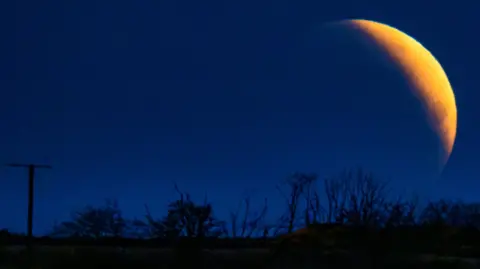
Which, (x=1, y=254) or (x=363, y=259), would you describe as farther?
(x=1, y=254)

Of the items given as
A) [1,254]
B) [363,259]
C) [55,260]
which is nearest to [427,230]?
[363,259]

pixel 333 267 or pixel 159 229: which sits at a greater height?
pixel 159 229

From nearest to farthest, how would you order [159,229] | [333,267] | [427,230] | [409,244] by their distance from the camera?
[333,267], [409,244], [427,230], [159,229]

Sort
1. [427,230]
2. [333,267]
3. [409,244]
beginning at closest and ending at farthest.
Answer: [333,267] → [409,244] → [427,230]

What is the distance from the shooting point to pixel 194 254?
14.2 meters

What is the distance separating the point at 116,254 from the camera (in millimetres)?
14156

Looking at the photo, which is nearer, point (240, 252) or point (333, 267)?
point (333, 267)

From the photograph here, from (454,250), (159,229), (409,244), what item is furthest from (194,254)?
(159,229)

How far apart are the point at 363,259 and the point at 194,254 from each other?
332cm

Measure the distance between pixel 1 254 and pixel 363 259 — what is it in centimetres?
779

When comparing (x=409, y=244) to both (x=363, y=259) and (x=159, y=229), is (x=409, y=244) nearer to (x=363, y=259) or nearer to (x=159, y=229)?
(x=363, y=259)

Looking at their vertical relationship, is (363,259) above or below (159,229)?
below

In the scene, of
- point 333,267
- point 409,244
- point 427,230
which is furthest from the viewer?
point 427,230

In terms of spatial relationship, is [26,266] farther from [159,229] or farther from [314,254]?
[159,229]
